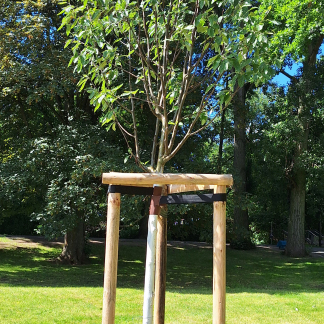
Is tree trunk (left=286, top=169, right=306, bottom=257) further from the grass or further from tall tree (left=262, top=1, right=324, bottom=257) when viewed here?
the grass

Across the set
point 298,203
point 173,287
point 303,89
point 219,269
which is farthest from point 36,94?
point 298,203

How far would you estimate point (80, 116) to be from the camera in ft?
45.2

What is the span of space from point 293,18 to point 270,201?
12.6 m

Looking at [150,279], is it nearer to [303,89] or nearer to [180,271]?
[180,271]

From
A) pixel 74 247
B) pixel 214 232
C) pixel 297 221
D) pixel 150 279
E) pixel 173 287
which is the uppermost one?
pixel 297 221

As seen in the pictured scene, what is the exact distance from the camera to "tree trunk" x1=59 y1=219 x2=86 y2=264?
1484cm

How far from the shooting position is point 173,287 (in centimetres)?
1103

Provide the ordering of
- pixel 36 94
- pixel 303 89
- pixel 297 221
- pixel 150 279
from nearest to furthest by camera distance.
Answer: pixel 150 279 < pixel 36 94 < pixel 303 89 < pixel 297 221

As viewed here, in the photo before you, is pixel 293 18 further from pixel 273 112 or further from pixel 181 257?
pixel 181 257

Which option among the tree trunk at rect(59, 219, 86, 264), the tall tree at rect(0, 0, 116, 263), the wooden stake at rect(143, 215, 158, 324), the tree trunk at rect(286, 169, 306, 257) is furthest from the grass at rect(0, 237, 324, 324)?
the wooden stake at rect(143, 215, 158, 324)

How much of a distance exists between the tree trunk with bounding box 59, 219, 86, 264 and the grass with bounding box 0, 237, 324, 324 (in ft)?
1.53

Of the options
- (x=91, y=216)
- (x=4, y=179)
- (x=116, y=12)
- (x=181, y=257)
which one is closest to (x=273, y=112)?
(x=181, y=257)

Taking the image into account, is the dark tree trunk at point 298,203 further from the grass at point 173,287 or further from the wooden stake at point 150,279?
the wooden stake at point 150,279

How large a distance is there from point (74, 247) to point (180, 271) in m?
3.80
